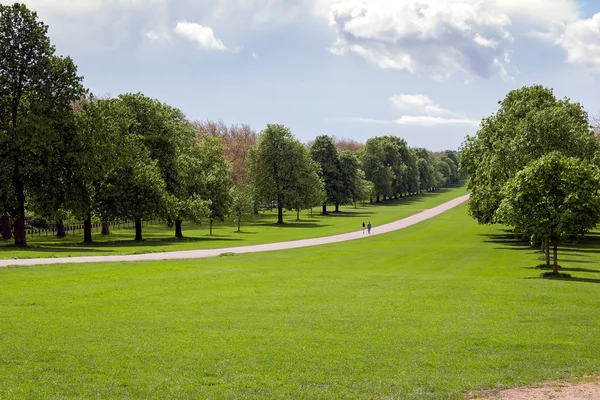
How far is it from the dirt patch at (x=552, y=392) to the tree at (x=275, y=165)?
76045 millimetres

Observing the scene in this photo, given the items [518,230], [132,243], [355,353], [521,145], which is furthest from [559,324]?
[132,243]

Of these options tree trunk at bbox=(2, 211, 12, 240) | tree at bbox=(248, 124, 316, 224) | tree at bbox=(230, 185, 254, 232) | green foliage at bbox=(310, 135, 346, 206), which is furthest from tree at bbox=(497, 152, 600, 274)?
green foliage at bbox=(310, 135, 346, 206)

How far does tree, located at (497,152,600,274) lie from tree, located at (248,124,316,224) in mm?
58903

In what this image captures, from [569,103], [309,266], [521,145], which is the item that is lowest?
A: [309,266]

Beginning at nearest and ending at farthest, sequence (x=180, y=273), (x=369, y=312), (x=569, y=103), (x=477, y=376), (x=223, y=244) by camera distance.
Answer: (x=477, y=376) → (x=369, y=312) → (x=180, y=273) → (x=223, y=244) → (x=569, y=103)

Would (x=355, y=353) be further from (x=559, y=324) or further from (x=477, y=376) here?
(x=559, y=324)

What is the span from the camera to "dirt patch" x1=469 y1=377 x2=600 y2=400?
37.4ft

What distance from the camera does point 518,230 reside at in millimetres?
30984

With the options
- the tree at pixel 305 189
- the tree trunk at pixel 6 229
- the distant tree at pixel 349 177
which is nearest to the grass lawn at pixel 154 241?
the tree trunk at pixel 6 229

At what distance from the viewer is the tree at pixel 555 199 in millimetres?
28969

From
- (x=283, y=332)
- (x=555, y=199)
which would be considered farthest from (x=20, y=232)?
(x=555, y=199)

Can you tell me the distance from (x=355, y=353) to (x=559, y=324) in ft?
24.1

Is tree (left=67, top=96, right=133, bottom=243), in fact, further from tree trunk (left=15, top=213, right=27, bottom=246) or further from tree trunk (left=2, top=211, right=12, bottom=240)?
tree trunk (left=2, top=211, right=12, bottom=240)

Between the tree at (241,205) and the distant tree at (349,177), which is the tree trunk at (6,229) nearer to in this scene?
the tree at (241,205)
